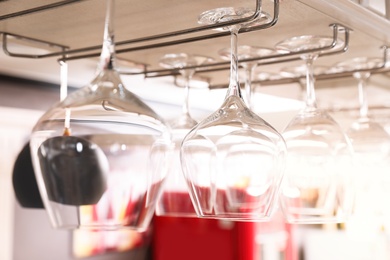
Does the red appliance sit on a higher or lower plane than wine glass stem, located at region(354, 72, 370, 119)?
lower

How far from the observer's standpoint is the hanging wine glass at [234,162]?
53 cm

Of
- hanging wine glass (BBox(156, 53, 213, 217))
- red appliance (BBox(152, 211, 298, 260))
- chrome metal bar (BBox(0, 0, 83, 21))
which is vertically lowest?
red appliance (BBox(152, 211, 298, 260))

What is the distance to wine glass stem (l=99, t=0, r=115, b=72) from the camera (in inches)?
18.3

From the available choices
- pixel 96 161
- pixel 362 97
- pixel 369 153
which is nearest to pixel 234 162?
pixel 96 161

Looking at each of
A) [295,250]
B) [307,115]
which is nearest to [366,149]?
[307,115]

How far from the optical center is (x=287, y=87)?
1.19 metres

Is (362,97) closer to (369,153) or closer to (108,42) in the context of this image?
(369,153)

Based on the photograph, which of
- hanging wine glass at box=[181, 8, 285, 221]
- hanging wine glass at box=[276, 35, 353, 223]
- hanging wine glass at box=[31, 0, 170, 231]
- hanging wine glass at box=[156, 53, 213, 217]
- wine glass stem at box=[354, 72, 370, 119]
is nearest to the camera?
hanging wine glass at box=[31, 0, 170, 231]

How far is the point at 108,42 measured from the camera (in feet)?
1.55

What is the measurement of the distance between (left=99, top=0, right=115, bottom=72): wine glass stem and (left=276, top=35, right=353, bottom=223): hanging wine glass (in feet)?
0.90

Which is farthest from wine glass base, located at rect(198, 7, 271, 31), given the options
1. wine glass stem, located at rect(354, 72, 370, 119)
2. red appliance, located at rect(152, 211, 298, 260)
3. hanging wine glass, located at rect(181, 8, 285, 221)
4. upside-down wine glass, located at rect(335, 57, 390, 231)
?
red appliance, located at rect(152, 211, 298, 260)

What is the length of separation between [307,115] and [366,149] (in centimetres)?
14

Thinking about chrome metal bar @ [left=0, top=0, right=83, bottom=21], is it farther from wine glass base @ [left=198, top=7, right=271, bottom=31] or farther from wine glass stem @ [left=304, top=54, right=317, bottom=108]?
wine glass stem @ [left=304, top=54, right=317, bottom=108]

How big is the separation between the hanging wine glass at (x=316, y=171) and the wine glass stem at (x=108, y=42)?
275 mm
